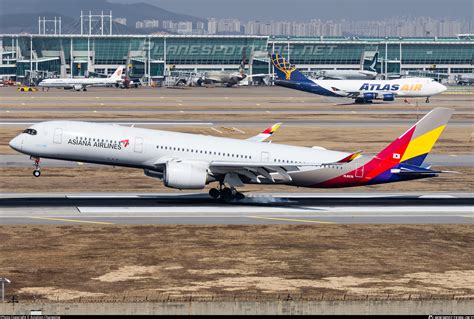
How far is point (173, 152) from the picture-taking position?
62156mm

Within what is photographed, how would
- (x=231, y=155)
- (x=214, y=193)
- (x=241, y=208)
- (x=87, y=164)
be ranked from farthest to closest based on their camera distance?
(x=87, y=164), (x=214, y=193), (x=231, y=155), (x=241, y=208)

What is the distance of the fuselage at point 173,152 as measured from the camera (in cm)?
6200

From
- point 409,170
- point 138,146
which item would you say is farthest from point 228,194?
point 409,170

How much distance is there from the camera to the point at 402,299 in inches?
1471

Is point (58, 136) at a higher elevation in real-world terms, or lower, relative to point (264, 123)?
higher

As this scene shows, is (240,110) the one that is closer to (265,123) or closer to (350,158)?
(265,123)

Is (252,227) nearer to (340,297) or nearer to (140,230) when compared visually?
(140,230)

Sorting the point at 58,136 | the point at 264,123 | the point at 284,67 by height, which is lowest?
the point at 264,123

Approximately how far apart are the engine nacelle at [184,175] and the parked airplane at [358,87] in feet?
392

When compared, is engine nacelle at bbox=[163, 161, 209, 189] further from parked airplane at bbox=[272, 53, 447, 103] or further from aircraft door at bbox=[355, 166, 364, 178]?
parked airplane at bbox=[272, 53, 447, 103]

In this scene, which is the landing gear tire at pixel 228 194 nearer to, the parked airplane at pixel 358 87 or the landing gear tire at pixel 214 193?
the landing gear tire at pixel 214 193

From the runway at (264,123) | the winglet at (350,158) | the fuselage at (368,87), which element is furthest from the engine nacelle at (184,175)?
the fuselage at (368,87)

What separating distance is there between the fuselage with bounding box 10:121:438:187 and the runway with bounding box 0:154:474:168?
756 inches

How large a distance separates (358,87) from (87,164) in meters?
102
